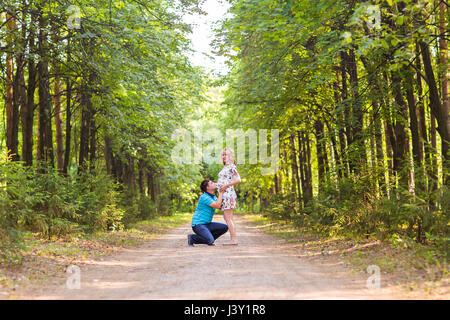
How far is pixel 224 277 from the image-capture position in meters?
6.19

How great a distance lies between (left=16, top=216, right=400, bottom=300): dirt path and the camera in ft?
17.1

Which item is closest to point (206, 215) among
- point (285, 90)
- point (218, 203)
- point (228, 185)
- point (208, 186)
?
point (218, 203)

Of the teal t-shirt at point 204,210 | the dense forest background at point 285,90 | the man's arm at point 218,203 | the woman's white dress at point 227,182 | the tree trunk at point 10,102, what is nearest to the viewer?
the dense forest background at point 285,90

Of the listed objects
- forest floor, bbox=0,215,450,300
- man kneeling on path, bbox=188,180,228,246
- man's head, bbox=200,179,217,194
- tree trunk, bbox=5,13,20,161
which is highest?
tree trunk, bbox=5,13,20,161

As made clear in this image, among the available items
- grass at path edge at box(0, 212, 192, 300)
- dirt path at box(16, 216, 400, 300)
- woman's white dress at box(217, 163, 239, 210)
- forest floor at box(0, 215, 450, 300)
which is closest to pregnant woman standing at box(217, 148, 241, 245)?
woman's white dress at box(217, 163, 239, 210)

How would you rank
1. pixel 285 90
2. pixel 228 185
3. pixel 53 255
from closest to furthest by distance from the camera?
1. pixel 53 255
2. pixel 228 185
3. pixel 285 90

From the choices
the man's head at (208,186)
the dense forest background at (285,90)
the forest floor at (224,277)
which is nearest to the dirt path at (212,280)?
the forest floor at (224,277)

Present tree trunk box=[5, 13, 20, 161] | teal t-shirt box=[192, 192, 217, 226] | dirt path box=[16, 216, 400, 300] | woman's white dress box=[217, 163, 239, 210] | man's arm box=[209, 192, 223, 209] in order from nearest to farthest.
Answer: dirt path box=[16, 216, 400, 300] → man's arm box=[209, 192, 223, 209] → woman's white dress box=[217, 163, 239, 210] → teal t-shirt box=[192, 192, 217, 226] → tree trunk box=[5, 13, 20, 161]

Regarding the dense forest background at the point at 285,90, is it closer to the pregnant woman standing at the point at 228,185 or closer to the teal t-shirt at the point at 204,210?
the pregnant woman standing at the point at 228,185

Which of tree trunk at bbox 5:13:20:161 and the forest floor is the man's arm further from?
tree trunk at bbox 5:13:20:161

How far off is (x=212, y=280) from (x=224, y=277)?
9.4 inches

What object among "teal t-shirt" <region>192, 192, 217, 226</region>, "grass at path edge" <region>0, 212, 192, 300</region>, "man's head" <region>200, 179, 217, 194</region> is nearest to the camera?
"grass at path edge" <region>0, 212, 192, 300</region>

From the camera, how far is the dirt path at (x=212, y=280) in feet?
17.1

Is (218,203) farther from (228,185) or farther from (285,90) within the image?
(285,90)
